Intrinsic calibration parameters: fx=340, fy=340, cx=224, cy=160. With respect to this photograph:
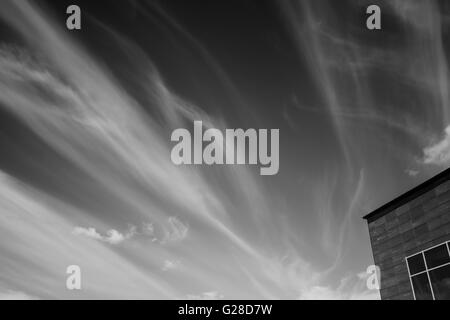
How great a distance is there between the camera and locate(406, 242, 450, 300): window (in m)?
20.4

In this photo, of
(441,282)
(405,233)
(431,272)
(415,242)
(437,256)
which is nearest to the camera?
(441,282)

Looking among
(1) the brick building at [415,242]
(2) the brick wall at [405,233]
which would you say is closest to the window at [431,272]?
A: (1) the brick building at [415,242]

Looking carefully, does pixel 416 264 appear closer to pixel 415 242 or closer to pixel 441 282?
pixel 415 242

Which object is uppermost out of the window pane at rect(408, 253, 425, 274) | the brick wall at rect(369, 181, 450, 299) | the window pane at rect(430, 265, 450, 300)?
the brick wall at rect(369, 181, 450, 299)

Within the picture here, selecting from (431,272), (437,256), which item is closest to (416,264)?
(431,272)

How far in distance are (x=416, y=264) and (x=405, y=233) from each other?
7.08 feet

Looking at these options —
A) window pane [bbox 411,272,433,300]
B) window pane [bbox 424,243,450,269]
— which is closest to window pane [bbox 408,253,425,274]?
window pane [bbox 411,272,433,300]

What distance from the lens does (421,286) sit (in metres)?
22.2

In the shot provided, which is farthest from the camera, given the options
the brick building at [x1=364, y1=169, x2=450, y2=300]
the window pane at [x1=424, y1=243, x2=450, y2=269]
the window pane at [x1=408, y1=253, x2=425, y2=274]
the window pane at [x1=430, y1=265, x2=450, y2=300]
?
the window pane at [x1=408, y1=253, x2=425, y2=274]

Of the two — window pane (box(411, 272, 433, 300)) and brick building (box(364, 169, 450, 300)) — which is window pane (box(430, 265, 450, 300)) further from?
window pane (box(411, 272, 433, 300))
